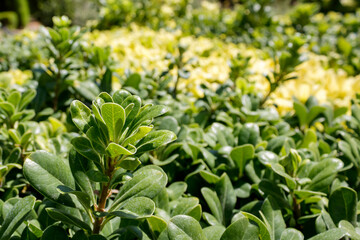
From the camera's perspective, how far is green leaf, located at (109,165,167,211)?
3.13ft

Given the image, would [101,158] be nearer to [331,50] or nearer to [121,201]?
[121,201]

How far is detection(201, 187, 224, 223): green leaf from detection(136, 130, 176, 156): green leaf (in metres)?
0.38

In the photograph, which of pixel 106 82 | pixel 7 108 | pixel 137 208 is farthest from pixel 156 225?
pixel 106 82

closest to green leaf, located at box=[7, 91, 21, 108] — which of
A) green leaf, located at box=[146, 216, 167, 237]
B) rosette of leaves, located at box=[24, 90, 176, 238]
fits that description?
rosette of leaves, located at box=[24, 90, 176, 238]

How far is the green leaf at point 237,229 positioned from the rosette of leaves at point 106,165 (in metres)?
0.23

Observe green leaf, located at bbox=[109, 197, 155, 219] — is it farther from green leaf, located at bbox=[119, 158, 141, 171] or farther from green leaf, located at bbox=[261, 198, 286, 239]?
green leaf, located at bbox=[261, 198, 286, 239]

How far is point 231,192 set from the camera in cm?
129

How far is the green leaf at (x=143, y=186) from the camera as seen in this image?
0.95 metres

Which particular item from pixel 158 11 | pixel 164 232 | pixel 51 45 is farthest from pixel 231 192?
pixel 158 11

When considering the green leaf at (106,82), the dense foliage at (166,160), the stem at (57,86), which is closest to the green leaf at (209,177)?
the dense foliage at (166,160)

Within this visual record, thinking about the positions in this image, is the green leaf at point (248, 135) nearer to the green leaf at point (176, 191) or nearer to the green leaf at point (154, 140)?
the green leaf at point (176, 191)

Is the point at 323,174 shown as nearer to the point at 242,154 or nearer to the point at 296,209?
the point at 296,209

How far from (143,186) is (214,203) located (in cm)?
38

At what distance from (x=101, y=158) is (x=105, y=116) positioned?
16 centimetres
